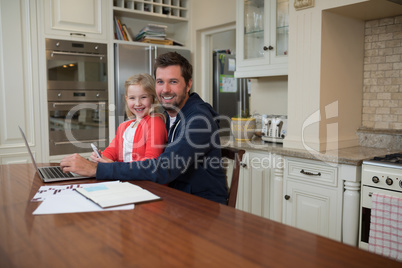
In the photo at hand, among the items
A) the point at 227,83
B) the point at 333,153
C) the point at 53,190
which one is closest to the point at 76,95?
the point at 227,83

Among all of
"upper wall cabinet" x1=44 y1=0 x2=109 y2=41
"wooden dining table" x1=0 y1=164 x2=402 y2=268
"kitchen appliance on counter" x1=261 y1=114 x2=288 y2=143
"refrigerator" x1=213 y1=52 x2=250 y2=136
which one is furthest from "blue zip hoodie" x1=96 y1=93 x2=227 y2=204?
"refrigerator" x1=213 y1=52 x2=250 y2=136

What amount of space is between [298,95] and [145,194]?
169cm

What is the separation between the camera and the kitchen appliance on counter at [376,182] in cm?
201

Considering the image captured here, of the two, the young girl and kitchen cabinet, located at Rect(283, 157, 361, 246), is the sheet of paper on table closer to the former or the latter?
the young girl

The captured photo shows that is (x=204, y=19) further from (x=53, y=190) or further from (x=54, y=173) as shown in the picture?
(x=53, y=190)

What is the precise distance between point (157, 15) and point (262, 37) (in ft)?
4.96

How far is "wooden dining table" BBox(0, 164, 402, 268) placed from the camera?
29.9 inches

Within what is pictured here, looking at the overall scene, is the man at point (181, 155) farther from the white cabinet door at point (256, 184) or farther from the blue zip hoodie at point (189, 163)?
the white cabinet door at point (256, 184)

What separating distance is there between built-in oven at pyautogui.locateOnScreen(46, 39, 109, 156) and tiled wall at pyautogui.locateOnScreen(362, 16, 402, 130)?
250 cm

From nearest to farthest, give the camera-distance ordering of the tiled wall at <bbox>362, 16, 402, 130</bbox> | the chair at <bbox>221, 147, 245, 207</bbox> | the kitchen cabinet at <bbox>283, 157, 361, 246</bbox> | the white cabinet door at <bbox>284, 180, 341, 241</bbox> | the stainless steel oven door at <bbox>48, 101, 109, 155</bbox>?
the chair at <bbox>221, 147, 245, 207</bbox> → the kitchen cabinet at <bbox>283, 157, 361, 246</bbox> → the white cabinet door at <bbox>284, 180, 341, 241</bbox> → the tiled wall at <bbox>362, 16, 402, 130</bbox> → the stainless steel oven door at <bbox>48, 101, 109, 155</bbox>

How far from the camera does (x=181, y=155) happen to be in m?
1.49

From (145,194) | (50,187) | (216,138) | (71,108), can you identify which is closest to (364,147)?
(216,138)

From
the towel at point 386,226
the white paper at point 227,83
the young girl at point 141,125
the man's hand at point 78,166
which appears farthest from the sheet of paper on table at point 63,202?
the white paper at point 227,83

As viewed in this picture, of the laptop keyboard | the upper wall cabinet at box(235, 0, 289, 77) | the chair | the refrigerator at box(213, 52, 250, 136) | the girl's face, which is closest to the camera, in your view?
the chair
